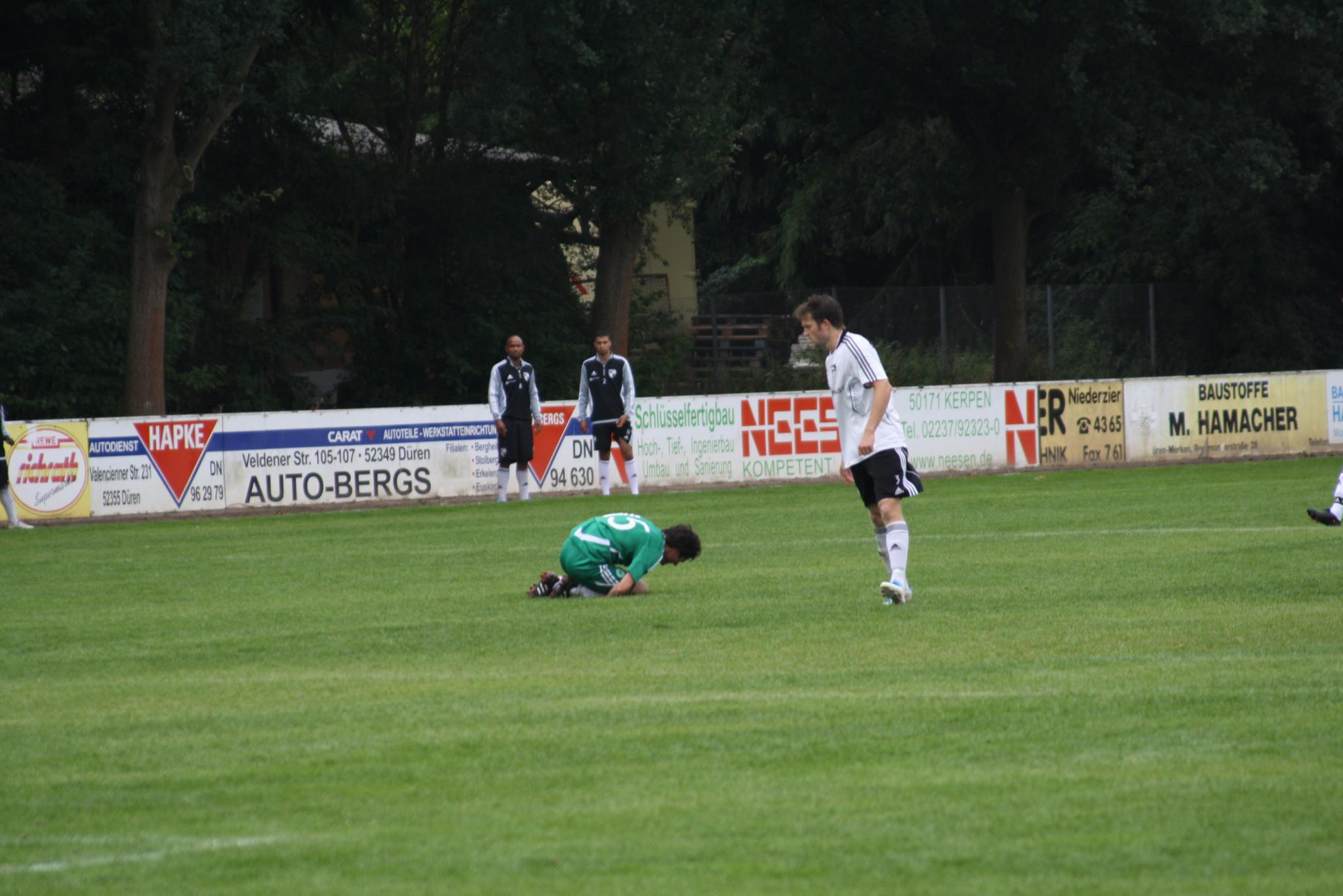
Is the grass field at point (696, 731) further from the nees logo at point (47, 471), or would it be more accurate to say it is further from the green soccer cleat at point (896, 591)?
the nees logo at point (47, 471)

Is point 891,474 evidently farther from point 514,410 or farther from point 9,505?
point 9,505

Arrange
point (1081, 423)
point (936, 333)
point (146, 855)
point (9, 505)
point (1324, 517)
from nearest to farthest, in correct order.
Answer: point (146, 855) < point (1324, 517) < point (9, 505) < point (1081, 423) < point (936, 333)

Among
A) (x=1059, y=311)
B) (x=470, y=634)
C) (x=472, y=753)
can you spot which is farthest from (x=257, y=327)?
(x=472, y=753)

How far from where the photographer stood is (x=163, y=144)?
29.8 meters

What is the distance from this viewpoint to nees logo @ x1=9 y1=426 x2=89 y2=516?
72.3 feet

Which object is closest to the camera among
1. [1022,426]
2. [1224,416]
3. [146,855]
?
[146,855]

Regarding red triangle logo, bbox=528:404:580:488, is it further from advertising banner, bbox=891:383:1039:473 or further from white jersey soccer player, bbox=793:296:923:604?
white jersey soccer player, bbox=793:296:923:604

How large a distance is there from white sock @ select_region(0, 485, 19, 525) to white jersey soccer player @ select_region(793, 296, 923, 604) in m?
13.5

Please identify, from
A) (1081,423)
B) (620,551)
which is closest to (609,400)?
(1081,423)

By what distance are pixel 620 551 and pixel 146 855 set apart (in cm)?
636

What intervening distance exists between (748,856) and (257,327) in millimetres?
33859

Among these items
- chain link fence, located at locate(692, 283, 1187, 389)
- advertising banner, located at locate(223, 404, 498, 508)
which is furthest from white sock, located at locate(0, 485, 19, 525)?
chain link fence, located at locate(692, 283, 1187, 389)

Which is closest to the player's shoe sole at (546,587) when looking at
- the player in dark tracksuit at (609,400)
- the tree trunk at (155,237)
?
the player in dark tracksuit at (609,400)

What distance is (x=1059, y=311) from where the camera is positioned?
43.1 m
